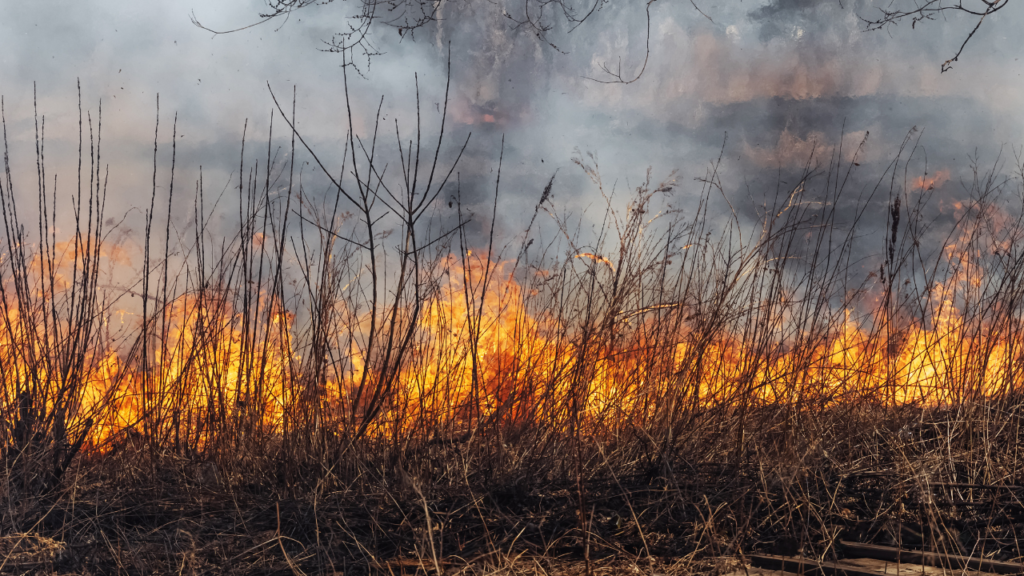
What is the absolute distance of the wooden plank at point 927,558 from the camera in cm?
159

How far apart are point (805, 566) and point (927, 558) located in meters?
0.30

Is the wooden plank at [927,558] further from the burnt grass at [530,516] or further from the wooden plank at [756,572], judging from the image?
the wooden plank at [756,572]

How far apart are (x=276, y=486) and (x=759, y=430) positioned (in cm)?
169

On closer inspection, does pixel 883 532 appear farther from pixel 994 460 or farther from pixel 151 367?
pixel 151 367

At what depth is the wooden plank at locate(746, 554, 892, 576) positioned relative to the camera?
1.62 metres

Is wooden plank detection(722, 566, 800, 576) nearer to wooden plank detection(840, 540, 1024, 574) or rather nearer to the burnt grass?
the burnt grass

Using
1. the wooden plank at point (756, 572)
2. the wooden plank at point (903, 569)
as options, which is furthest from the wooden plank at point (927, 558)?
the wooden plank at point (756, 572)

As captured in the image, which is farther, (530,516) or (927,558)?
(530,516)

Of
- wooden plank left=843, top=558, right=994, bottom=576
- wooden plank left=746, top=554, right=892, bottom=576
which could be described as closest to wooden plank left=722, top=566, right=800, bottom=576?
wooden plank left=746, top=554, right=892, bottom=576

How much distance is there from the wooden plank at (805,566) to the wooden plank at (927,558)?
109mm

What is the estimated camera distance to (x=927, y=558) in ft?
5.56

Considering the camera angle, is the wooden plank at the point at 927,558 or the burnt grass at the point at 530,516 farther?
the burnt grass at the point at 530,516

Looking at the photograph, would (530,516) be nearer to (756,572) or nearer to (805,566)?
(756,572)

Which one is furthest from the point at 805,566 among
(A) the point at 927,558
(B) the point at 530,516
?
(B) the point at 530,516
